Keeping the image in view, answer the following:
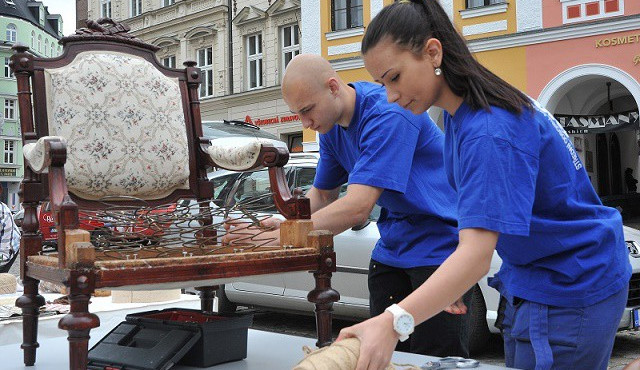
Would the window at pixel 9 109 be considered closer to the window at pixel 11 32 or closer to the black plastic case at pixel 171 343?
the window at pixel 11 32

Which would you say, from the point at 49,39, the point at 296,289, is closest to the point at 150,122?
the point at 296,289

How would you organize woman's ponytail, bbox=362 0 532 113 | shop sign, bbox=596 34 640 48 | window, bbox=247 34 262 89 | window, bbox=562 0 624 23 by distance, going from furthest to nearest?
window, bbox=247 34 262 89
window, bbox=562 0 624 23
shop sign, bbox=596 34 640 48
woman's ponytail, bbox=362 0 532 113

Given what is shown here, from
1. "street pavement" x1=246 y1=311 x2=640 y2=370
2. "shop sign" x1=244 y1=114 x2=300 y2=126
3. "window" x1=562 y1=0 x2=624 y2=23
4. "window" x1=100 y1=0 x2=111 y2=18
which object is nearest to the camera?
"street pavement" x1=246 y1=311 x2=640 y2=370

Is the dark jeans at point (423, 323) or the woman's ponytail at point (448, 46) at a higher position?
the woman's ponytail at point (448, 46)

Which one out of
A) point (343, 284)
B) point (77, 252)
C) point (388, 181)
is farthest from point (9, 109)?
point (77, 252)

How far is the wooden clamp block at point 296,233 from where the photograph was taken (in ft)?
6.75

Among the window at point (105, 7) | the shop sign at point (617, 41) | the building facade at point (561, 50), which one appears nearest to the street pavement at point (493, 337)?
the building facade at point (561, 50)

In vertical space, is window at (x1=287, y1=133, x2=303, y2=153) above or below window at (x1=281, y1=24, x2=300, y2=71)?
below

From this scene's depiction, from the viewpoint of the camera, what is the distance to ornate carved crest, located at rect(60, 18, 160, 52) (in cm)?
264

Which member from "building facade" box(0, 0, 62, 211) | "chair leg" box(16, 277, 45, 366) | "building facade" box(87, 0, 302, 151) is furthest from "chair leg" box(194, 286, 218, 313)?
"building facade" box(0, 0, 62, 211)

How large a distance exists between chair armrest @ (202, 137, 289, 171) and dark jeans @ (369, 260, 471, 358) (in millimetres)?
483

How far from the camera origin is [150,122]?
8.63ft

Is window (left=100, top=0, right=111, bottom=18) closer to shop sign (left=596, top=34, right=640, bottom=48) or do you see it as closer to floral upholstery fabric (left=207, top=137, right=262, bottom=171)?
shop sign (left=596, top=34, right=640, bottom=48)

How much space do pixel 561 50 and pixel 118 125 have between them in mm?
11029
